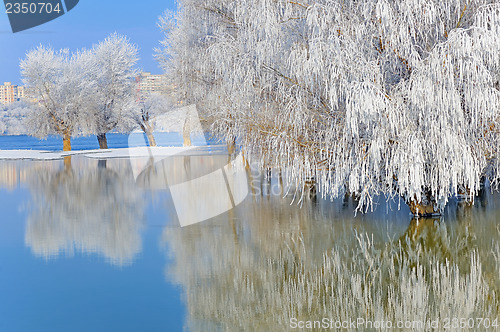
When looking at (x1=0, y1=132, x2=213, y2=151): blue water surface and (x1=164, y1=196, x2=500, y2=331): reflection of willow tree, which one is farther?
(x1=0, y1=132, x2=213, y2=151): blue water surface

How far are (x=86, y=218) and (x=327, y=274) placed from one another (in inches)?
252

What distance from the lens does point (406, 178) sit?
8.76 metres

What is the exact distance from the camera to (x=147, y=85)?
47.8 m

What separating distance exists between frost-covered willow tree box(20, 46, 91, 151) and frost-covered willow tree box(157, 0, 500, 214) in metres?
31.0

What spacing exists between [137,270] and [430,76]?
5.04 m

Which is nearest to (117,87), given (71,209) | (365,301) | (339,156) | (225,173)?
(225,173)

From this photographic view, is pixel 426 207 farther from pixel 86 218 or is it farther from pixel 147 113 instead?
pixel 147 113

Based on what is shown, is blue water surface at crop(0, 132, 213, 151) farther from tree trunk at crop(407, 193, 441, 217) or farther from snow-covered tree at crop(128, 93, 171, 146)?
tree trunk at crop(407, 193, 441, 217)

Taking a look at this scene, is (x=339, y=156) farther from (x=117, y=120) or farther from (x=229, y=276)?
(x=117, y=120)

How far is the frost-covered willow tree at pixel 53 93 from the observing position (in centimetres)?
3925

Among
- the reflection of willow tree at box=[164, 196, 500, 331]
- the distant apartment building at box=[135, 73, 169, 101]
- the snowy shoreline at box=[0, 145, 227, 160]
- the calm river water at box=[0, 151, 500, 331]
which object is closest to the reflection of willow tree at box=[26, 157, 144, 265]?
the calm river water at box=[0, 151, 500, 331]

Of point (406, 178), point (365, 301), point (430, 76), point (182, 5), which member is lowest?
point (365, 301)

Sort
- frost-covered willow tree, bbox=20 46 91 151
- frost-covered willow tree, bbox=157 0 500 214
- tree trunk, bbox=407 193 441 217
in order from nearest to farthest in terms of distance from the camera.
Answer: frost-covered willow tree, bbox=157 0 500 214, tree trunk, bbox=407 193 441 217, frost-covered willow tree, bbox=20 46 91 151

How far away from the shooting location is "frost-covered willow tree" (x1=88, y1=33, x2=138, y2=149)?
40.9 m
